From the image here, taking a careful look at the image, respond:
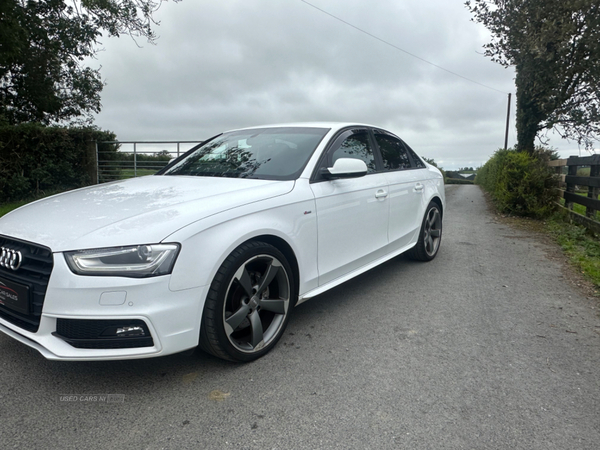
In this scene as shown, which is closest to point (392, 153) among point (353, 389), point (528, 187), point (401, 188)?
point (401, 188)

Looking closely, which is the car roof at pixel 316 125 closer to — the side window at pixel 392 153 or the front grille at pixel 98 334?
the side window at pixel 392 153

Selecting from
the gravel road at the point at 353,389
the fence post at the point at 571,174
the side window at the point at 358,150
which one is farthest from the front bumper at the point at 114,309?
the fence post at the point at 571,174

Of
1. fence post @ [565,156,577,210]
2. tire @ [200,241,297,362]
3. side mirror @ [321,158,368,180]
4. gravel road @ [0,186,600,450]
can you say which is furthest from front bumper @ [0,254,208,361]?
fence post @ [565,156,577,210]

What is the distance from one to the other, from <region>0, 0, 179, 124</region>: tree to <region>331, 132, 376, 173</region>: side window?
12227 millimetres

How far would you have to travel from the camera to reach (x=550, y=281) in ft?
15.9

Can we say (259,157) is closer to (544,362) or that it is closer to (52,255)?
(52,255)

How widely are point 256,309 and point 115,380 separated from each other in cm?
91

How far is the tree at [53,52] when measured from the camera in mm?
14398

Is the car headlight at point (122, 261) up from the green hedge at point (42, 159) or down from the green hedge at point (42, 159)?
down

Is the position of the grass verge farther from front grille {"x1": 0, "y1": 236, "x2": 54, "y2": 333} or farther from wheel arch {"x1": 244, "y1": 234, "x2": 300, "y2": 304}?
front grille {"x1": 0, "y1": 236, "x2": 54, "y2": 333}

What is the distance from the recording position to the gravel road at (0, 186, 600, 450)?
2.13 meters

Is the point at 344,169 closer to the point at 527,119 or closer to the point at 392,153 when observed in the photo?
the point at 392,153

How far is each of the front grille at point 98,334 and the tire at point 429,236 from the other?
3728 mm

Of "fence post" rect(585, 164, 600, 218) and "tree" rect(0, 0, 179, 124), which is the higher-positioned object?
"tree" rect(0, 0, 179, 124)
